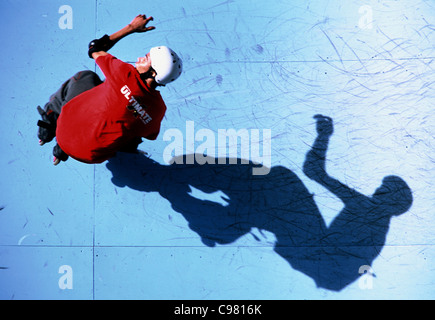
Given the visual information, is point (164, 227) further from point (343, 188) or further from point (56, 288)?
point (343, 188)

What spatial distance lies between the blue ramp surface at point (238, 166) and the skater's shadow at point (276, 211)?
0.06ft

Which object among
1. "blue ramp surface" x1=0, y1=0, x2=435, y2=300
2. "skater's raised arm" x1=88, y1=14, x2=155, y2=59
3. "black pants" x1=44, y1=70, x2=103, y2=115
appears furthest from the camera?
"blue ramp surface" x1=0, y1=0, x2=435, y2=300

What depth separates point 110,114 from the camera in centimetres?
249

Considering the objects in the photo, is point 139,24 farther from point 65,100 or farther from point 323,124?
point 323,124

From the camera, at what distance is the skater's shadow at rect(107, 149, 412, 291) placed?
3.70m

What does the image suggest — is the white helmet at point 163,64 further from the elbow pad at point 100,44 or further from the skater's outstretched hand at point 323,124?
the skater's outstretched hand at point 323,124

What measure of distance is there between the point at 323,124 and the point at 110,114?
2454mm

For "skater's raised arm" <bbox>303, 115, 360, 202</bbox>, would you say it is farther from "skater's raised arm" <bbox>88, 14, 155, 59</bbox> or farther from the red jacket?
"skater's raised arm" <bbox>88, 14, 155, 59</bbox>

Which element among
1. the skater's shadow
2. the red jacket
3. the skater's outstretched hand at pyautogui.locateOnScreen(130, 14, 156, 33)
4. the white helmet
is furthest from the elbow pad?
the skater's shadow

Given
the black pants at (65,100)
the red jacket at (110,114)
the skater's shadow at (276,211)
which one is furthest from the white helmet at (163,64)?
the skater's shadow at (276,211)

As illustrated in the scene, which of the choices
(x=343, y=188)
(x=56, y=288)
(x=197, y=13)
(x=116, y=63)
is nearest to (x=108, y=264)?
(x=56, y=288)

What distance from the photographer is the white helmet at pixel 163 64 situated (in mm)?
2457

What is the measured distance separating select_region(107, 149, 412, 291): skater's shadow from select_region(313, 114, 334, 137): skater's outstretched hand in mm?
615

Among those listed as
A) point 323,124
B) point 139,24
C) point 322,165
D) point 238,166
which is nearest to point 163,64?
point 139,24
